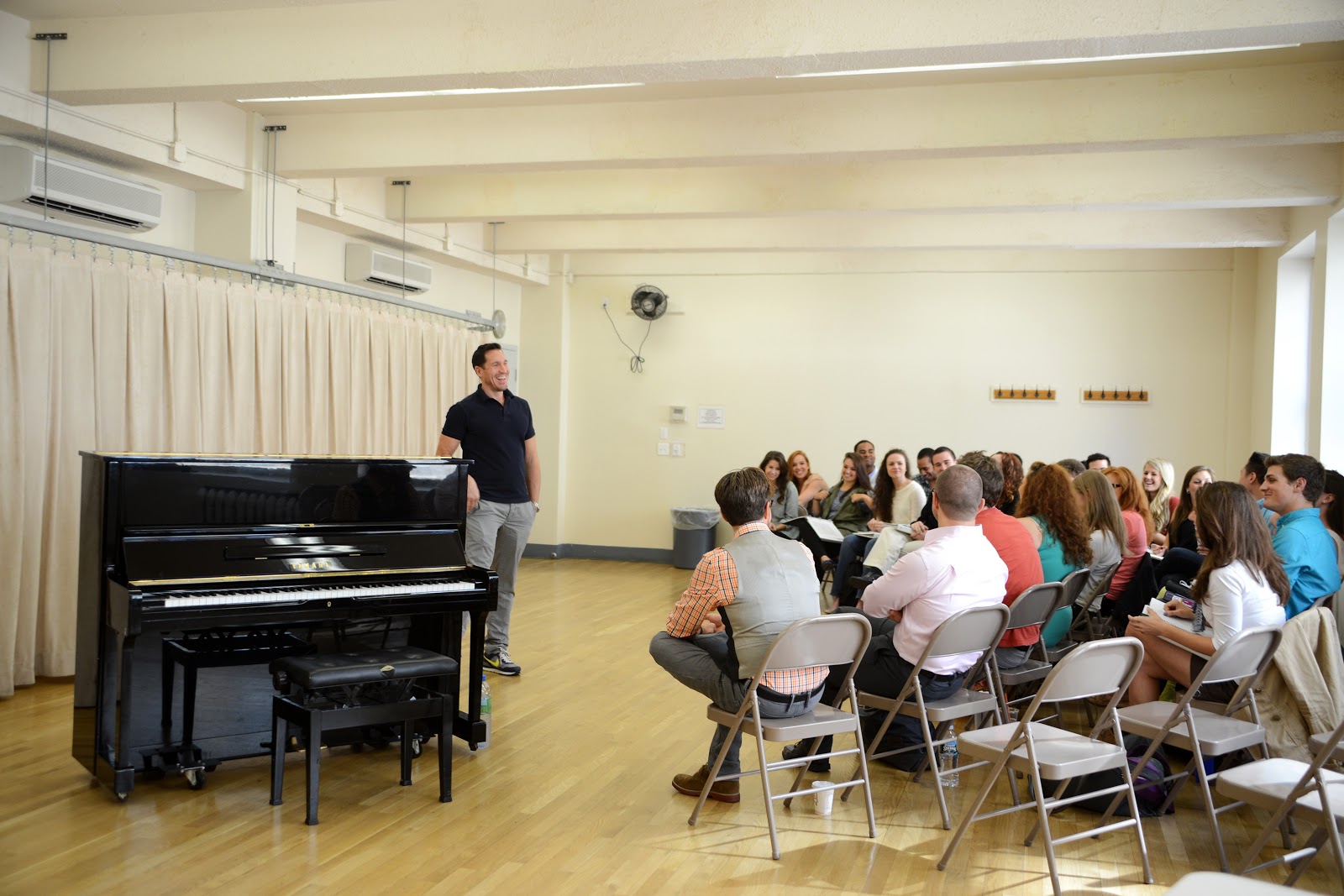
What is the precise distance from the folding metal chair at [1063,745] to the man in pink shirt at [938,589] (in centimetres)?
49

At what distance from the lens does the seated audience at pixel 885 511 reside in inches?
294

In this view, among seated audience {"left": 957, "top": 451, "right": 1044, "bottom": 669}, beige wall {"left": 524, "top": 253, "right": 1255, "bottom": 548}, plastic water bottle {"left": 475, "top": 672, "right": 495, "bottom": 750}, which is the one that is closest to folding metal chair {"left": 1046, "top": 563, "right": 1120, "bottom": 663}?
seated audience {"left": 957, "top": 451, "right": 1044, "bottom": 669}

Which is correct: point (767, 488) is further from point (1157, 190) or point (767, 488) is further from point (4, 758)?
point (1157, 190)

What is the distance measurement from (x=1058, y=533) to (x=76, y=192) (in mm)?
5242

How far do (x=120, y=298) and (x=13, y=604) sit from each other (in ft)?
5.30

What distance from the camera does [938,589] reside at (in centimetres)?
392

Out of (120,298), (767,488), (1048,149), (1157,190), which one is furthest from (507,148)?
(1157,190)

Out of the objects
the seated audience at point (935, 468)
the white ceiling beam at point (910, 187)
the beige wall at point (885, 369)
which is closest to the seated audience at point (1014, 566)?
the seated audience at point (935, 468)

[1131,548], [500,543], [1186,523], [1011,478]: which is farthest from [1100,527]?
[500,543]

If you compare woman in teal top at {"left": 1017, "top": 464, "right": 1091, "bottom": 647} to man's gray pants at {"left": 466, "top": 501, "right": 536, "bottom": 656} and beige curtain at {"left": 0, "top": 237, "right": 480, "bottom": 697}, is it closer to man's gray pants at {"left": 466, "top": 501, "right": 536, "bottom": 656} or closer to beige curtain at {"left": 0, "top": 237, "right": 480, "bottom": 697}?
man's gray pants at {"left": 466, "top": 501, "right": 536, "bottom": 656}

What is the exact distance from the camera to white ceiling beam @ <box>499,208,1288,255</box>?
825 centimetres

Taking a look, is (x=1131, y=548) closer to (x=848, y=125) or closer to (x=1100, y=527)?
(x=1100, y=527)

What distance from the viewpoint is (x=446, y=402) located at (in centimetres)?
848

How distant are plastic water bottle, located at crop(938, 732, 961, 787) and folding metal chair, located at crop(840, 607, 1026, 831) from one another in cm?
17
